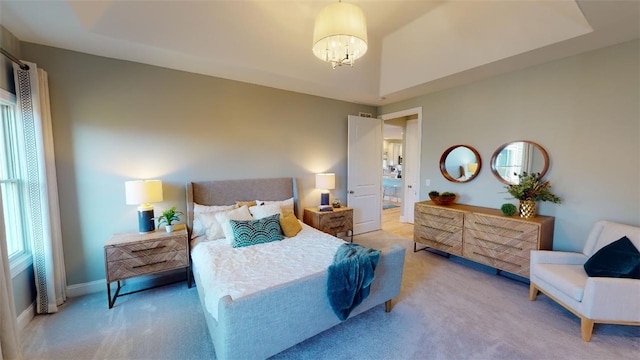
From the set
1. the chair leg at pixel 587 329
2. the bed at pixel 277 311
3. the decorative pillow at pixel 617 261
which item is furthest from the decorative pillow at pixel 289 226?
the decorative pillow at pixel 617 261

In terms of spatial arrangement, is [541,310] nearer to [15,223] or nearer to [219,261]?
[219,261]

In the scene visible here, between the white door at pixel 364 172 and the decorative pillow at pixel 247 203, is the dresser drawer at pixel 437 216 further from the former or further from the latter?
the decorative pillow at pixel 247 203

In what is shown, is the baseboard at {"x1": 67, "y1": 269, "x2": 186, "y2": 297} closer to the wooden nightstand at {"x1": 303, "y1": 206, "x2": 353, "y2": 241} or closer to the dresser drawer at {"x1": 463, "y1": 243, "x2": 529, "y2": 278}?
the wooden nightstand at {"x1": 303, "y1": 206, "x2": 353, "y2": 241}

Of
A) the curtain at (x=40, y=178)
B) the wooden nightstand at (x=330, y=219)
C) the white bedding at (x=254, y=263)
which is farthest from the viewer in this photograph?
the wooden nightstand at (x=330, y=219)

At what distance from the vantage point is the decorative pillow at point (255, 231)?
8.96ft

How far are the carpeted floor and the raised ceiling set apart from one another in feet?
8.92

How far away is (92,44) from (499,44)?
4.44 metres

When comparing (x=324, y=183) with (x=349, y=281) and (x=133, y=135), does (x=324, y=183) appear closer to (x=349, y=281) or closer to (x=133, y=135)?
(x=349, y=281)

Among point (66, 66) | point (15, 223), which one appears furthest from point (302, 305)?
point (66, 66)

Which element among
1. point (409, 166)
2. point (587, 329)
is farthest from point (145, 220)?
point (409, 166)

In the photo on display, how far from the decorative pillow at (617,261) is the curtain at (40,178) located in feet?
17.1

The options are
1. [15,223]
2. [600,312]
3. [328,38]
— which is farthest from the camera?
[15,223]

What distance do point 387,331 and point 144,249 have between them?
260cm

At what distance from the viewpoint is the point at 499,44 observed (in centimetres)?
282
